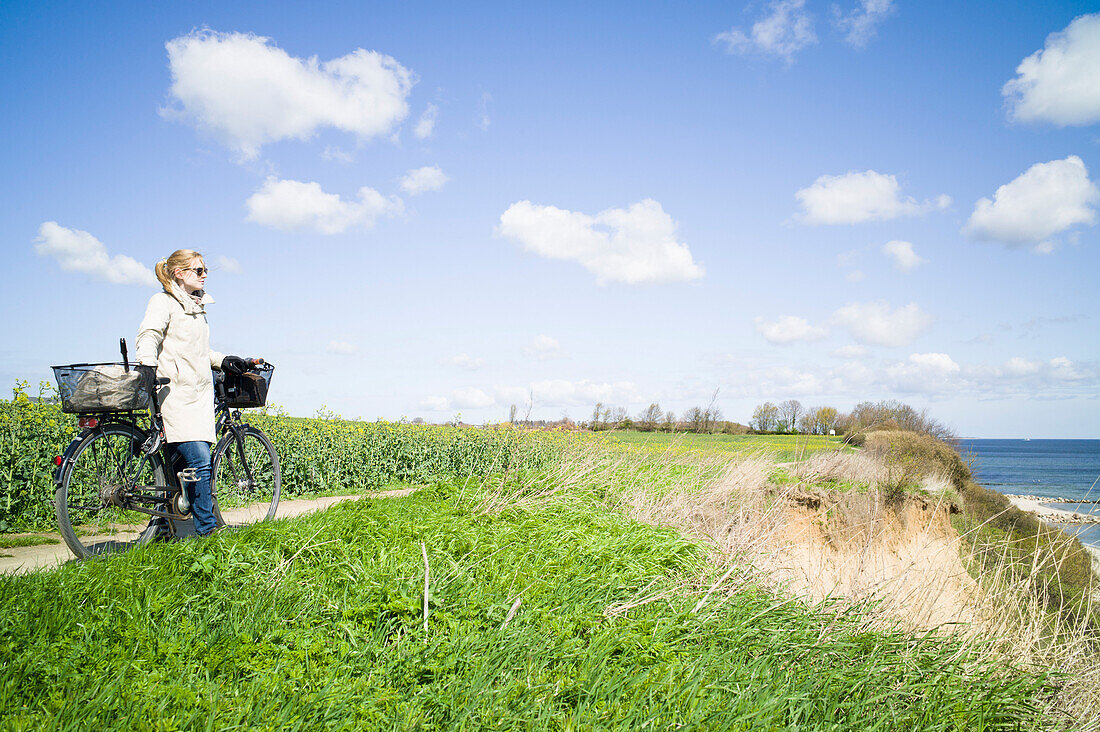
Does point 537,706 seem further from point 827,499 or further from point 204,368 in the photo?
point 827,499

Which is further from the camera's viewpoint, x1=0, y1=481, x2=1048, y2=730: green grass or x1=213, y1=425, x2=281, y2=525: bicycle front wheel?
x1=213, y1=425, x2=281, y2=525: bicycle front wheel

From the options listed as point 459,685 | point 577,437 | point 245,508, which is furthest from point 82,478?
point 577,437

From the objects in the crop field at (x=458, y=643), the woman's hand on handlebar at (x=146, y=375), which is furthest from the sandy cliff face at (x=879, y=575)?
the woman's hand on handlebar at (x=146, y=375)

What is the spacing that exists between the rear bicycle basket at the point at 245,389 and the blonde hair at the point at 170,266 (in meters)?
0.97

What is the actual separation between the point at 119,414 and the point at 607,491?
5.00 meters

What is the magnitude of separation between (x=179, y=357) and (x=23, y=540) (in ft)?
9.00

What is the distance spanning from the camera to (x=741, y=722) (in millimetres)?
2688

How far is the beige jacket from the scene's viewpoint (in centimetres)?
443

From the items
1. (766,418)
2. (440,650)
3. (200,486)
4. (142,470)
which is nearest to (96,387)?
(142,470)

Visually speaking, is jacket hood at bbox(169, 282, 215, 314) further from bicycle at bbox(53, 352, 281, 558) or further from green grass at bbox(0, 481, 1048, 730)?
green grass at bbox(0, 481, 1048, 730)

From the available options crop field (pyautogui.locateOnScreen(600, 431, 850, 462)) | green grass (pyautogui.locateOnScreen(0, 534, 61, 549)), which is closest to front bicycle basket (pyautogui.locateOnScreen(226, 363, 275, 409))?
green grass (pyautogui.locateOnScreen(0, 534, 61, 549))

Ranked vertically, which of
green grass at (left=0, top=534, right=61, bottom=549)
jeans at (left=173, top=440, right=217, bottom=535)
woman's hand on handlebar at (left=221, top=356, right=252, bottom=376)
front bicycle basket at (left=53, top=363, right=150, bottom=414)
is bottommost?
green grass at (left=0, top=534, right=61, bottom=549)

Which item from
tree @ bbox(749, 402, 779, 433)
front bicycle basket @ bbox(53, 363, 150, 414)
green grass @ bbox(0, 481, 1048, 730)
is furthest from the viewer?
tree @ bbox(749, 402, 779, 433)

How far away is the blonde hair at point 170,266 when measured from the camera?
4578 millimetres
